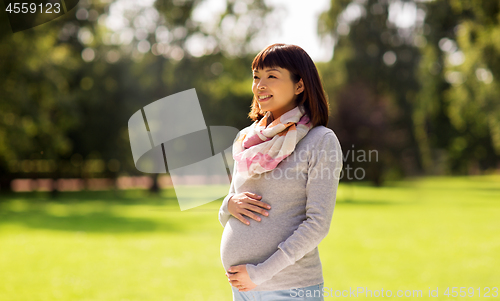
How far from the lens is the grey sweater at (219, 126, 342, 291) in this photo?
1.65m

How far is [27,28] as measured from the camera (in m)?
16.2

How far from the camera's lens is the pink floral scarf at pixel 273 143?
170 cm

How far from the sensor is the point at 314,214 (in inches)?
64.5

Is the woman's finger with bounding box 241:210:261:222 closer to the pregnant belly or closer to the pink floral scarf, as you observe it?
the pregnant belly

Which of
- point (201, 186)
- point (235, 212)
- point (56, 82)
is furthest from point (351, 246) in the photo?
point (56, 82)

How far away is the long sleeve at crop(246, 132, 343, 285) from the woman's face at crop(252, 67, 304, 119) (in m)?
0.24

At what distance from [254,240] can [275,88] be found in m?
0.62

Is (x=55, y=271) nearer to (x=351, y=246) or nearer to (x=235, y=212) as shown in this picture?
(x=351, y=246)

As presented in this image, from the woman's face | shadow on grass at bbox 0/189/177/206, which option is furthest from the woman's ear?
Result: shadow on grass at bbox 0/189/177/206

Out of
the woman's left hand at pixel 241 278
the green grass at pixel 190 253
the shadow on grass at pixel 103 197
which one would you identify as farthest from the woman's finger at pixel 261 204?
the shadow on grass at pixel 103 197

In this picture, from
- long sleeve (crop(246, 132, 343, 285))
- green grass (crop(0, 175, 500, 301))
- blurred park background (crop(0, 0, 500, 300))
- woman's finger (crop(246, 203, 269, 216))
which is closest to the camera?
long sleeve (crop(246, 132, 343, 285))

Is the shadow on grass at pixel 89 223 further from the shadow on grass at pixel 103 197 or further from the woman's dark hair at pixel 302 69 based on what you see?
the woman's dark hair at pixel 302 69

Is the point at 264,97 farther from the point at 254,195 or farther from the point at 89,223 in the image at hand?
the point at 89,223

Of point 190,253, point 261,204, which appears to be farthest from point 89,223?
point 261,204
